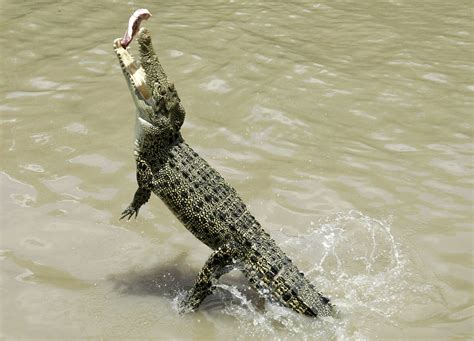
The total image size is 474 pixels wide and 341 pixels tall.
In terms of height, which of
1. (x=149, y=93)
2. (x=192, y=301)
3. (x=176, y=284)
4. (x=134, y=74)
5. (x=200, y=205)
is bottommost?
(x=176, y=284)

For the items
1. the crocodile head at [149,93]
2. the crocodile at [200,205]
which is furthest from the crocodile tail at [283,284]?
the crocodile head at [149,93]

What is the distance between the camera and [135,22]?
407cm

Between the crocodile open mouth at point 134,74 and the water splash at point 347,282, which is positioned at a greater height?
the crocodile open mouth at point 134,74

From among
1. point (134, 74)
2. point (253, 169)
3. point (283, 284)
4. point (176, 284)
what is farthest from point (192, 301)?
point (253, 169)

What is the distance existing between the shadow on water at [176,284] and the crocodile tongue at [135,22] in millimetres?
1905

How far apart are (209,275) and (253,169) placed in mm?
2008

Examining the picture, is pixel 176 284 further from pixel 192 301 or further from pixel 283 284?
pixel 283 284

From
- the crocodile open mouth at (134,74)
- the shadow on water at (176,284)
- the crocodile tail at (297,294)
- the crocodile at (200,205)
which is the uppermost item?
the crocodile open mouth at (134,74)

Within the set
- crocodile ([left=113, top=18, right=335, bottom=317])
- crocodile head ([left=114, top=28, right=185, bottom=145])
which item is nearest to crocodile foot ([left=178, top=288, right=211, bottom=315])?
crocodile ([left=113, top=18, right=335, bottom=317])

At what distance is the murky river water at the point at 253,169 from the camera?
433 cm

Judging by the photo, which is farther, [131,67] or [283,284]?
[131,67]

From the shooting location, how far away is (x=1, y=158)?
591cm

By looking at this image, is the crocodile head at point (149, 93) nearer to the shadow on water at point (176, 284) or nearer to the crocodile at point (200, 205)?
the crocodile at point (200, 205)

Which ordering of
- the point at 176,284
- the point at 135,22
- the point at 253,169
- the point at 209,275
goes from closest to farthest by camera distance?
1. the point at 135,22
2. the point at 209,275
3. the point at 176,284
4. the point at 253,169
